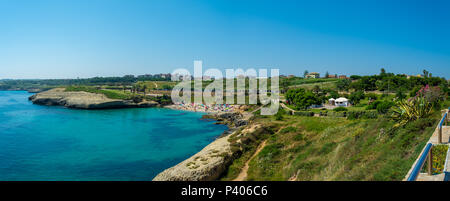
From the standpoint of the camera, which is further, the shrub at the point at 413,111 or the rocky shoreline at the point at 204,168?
the rocky shoreline at the point at 204,168

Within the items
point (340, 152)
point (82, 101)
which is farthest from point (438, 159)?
point (82, 101)

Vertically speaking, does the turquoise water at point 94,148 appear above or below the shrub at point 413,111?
below

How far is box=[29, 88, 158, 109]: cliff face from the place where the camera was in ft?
237

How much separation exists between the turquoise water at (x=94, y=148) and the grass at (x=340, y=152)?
390 inches

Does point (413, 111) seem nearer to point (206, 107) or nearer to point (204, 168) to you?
point (204, 168)

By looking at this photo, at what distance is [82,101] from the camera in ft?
238

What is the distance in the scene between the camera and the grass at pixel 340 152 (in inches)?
336

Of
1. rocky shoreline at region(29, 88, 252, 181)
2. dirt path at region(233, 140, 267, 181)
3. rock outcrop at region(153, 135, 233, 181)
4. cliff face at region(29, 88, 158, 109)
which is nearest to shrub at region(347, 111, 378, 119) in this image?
dirt path at region(233, 140, 267, 181)

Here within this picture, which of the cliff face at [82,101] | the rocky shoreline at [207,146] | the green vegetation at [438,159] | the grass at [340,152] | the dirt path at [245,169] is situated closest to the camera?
the green vegetation at [438,159]

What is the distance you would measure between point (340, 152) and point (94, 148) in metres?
27.1

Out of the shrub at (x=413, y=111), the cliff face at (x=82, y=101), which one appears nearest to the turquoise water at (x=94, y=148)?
the shrub at (x=413, y=111)

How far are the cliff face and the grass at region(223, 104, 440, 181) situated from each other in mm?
60305

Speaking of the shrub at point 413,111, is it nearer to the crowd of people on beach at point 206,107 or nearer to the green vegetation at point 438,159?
the green vegetation at point 438,159

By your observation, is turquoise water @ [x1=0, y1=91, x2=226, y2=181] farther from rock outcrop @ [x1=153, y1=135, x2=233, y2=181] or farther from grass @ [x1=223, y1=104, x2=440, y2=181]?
grass @ [x1=223, y1=104, x2=440, y2=181]
